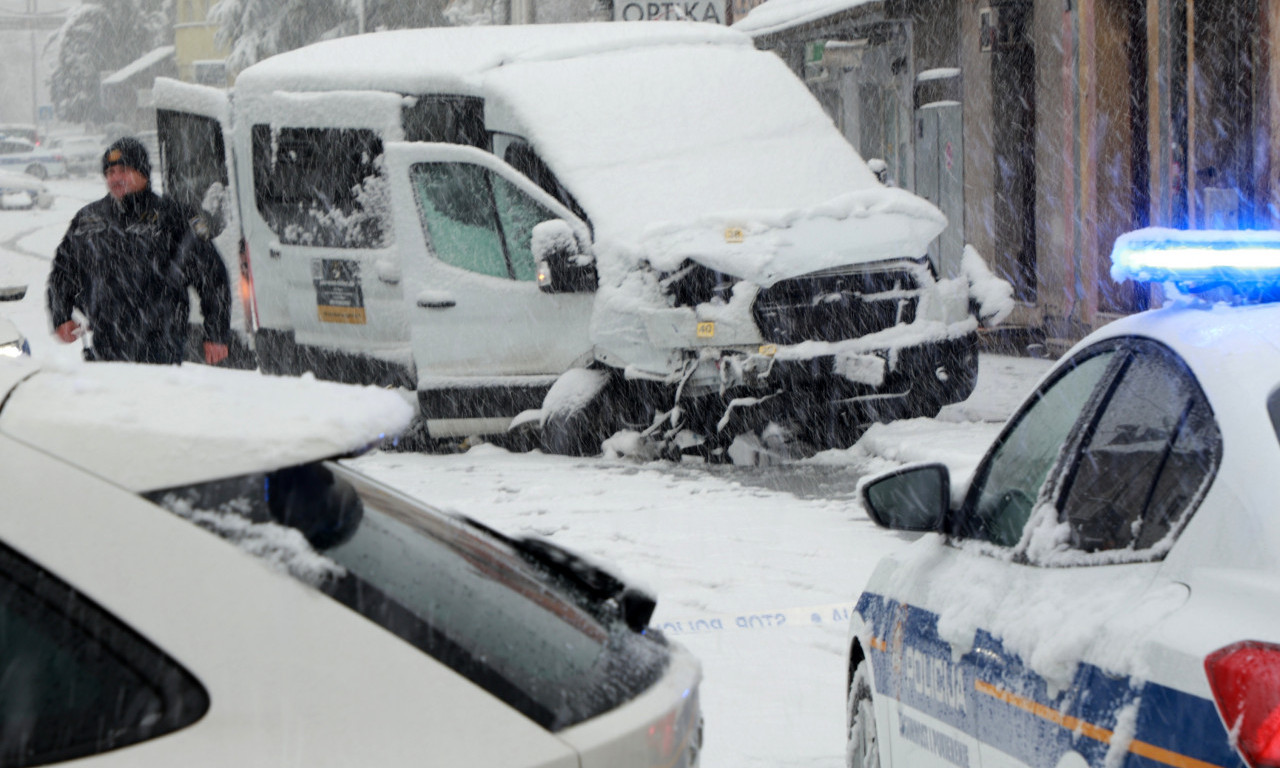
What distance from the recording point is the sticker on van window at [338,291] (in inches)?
401

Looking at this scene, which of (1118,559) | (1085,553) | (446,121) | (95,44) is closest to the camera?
(1118,559)

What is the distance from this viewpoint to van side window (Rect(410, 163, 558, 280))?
948cm

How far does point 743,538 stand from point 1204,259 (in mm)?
→ 4908

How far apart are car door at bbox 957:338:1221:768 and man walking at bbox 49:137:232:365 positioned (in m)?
5.23

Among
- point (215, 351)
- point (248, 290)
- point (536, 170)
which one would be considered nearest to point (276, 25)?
point (248, 290)

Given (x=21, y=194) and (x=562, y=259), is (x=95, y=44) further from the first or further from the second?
Result: (x=562, y=259)

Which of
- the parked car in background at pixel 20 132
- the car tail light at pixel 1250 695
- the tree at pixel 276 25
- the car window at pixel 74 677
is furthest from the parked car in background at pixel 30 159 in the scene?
the car tail light at pixel 1250 695

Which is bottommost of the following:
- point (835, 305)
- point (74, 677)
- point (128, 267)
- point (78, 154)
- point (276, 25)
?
point (835, 305)

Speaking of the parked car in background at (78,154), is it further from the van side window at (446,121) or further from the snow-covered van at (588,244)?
the van side window at (446,121)

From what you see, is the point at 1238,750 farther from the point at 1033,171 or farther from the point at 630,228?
the point at 1033,171

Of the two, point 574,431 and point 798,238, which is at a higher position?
point 798,238

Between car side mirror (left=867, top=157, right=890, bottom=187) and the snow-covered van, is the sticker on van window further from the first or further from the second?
car side mirror (left=867, top=157, right=890, bottom=187)

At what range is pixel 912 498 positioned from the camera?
3.33 m

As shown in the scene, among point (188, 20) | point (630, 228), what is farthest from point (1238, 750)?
point (188, 20)
